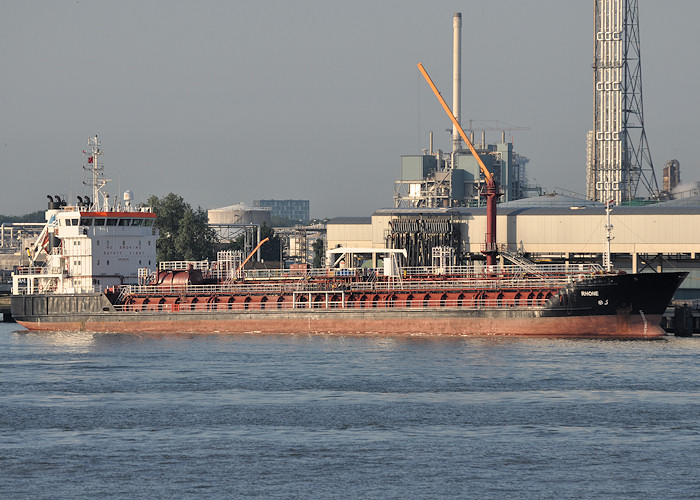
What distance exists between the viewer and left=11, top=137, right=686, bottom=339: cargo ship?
64750 mm

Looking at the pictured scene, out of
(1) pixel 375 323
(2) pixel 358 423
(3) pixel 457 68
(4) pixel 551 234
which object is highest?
(3) pixel 457 68

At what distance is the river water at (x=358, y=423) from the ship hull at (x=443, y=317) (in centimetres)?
398

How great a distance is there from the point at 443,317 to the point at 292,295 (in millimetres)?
11246

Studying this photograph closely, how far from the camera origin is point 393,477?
3241 cm

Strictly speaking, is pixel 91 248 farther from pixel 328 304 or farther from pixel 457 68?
pixel 457 68

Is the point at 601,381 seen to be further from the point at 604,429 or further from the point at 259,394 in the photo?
the point at 259,394

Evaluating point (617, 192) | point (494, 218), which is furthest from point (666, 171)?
point (494, 218)

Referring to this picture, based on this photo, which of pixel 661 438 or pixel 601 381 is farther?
pixel 601 381

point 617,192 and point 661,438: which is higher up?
point 617,192

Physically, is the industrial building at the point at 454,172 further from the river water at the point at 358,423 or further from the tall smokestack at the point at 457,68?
the river water at the point at 358,423

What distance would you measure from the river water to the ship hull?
13.1 feet

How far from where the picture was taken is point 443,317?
221ft

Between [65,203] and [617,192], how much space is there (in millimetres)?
86892

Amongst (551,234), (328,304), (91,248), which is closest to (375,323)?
(328,304)
